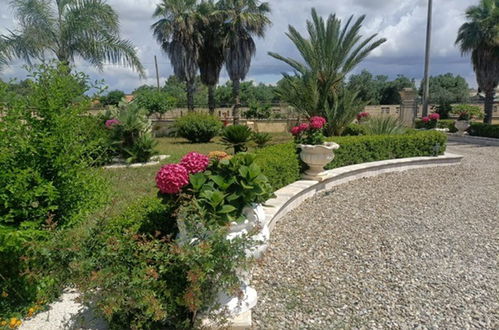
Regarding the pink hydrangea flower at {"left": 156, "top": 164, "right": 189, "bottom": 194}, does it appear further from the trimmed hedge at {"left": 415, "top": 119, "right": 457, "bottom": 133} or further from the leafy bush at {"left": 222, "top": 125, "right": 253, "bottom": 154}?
the trimmed hedge at {"left": 415, "top": 119, "right": 457, "bottom": 133}

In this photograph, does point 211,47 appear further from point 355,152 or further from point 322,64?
point 355,152

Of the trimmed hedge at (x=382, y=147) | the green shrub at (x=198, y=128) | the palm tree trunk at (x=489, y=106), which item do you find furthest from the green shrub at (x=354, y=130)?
the palm tree trunk at (x=489, y=106)

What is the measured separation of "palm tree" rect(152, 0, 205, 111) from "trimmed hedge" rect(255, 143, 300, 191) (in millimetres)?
18058

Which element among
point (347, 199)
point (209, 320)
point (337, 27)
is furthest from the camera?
point (337, 27)

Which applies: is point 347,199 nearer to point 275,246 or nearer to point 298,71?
point 275,246

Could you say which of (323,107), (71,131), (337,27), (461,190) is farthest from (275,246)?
(337,27)

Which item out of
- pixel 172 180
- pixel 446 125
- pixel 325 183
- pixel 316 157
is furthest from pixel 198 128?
pixel 446 125

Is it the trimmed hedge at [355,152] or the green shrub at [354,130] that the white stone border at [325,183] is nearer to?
the trimmed hedge at [355,152]

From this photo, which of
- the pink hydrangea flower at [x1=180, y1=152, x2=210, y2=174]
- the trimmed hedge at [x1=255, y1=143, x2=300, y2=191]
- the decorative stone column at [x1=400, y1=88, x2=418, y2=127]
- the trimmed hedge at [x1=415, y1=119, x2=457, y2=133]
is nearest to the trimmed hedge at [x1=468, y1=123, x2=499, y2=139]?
the trimmed hedge at [x1=415, y1=119, x2=457, y2=133]

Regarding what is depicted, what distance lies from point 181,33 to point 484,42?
16.6 m

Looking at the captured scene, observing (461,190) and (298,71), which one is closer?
(461,190)

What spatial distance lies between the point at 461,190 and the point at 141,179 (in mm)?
5932

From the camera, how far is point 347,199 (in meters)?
6.04

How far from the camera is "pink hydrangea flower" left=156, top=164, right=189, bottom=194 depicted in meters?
2.59
